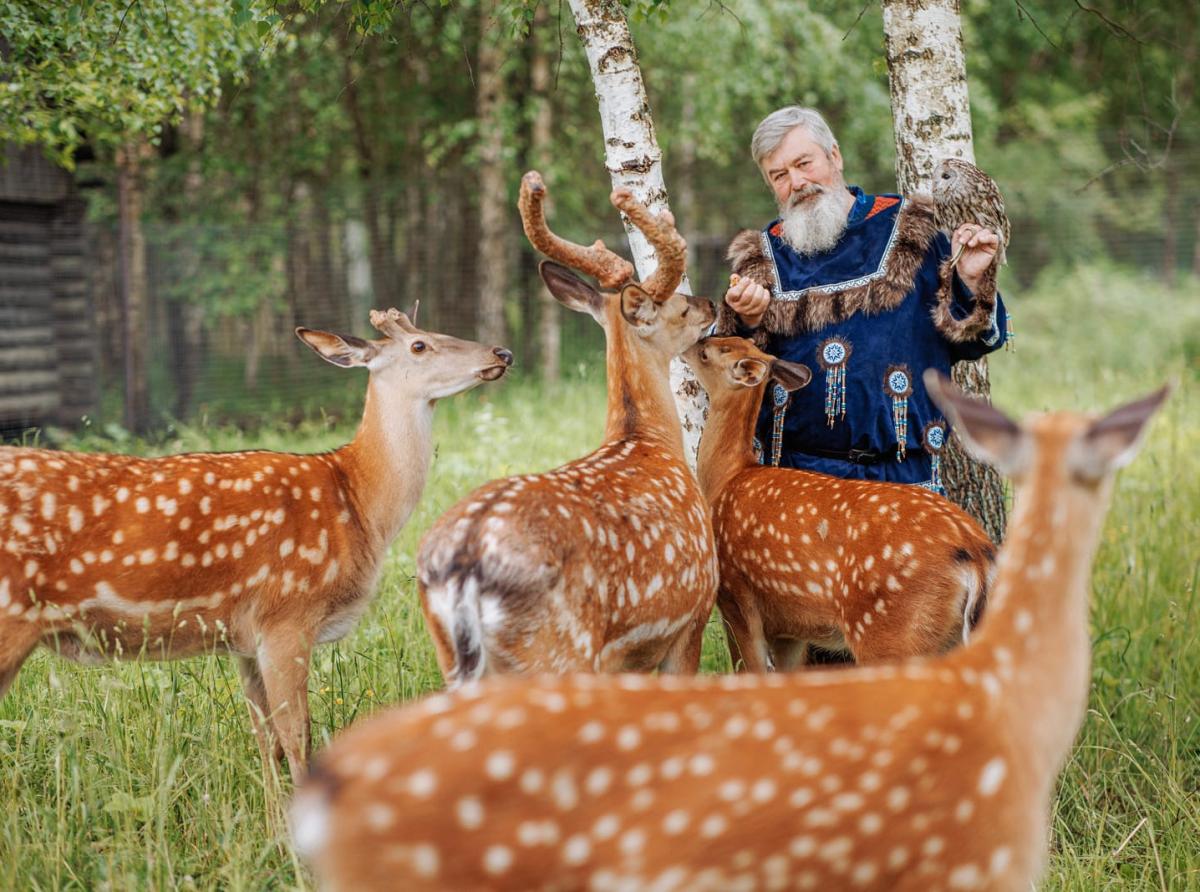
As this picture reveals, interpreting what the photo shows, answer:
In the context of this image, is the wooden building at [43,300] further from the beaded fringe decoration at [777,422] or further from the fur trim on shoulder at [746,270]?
the beaded fringe decoration at [777,422]

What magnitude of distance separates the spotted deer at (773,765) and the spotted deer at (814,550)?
136cm

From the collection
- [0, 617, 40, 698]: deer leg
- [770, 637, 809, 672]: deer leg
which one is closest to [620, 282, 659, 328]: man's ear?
[770, 637, 809, 672]: deer leg

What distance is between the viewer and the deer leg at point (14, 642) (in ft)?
11.2

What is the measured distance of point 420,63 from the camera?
1559 cm

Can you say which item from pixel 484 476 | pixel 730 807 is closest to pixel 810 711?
pixel 730 807

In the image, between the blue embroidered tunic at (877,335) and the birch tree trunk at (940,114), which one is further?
the birch tree trunk at (940,114)

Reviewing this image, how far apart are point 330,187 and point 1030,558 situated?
636 inches

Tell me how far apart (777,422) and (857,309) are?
1.63 feet

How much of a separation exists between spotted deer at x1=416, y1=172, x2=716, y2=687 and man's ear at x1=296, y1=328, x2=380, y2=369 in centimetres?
70

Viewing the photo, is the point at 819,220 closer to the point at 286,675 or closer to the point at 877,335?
the point at 877,335

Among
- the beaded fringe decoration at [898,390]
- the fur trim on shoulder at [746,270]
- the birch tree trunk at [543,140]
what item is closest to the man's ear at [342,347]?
the fur trim on shoulder at [746,270]

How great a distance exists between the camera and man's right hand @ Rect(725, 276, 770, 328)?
14.0 feet

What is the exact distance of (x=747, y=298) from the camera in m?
4.27

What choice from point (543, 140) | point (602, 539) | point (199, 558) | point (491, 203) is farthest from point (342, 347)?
point (543, 140)
